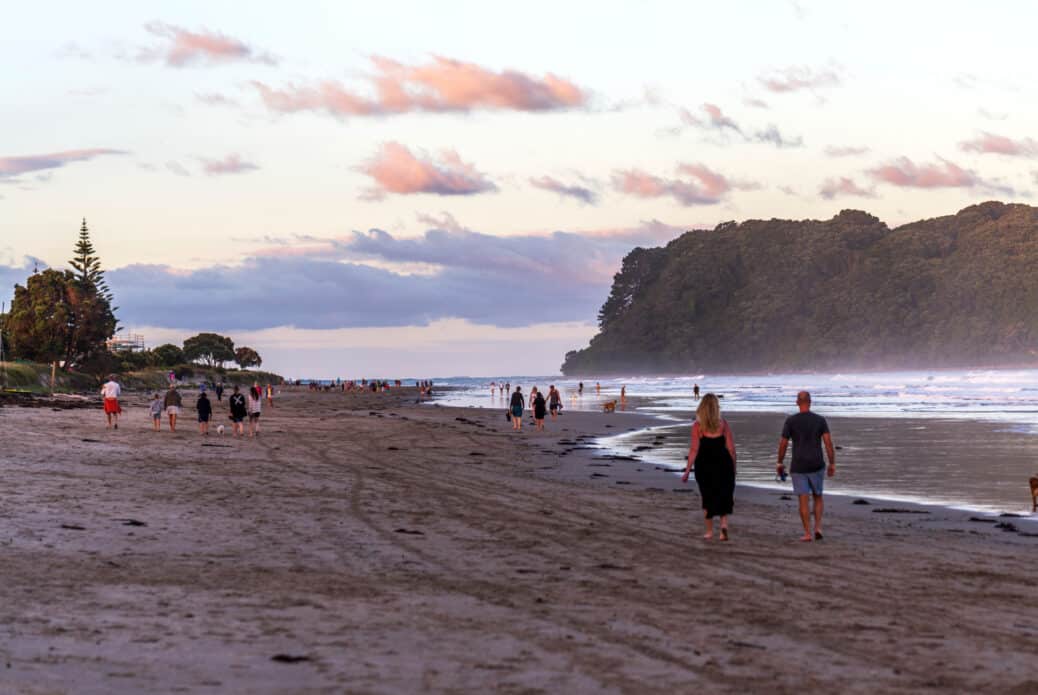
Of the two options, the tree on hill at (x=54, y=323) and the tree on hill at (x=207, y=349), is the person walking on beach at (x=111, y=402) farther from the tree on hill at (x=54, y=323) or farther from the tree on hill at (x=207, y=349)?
the tree on hill at (x=207, y=349)

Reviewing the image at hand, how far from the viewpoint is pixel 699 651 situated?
7.62 meters

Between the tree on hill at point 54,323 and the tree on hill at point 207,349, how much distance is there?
3884 inches

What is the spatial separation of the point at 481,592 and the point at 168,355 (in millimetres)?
154658

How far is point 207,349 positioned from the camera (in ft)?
626

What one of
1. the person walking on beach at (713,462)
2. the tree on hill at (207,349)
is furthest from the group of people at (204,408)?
the tree on hill at (207,349)

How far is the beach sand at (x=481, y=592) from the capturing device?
277 inches

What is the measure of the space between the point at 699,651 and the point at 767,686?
0.90m

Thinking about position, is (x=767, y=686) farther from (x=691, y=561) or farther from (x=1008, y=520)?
(x=1008, y=520)

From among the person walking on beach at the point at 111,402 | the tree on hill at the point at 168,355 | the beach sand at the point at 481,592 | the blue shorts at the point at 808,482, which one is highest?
the tree on hill at the point at 168,355

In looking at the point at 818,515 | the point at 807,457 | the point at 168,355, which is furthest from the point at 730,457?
the point at 168,355

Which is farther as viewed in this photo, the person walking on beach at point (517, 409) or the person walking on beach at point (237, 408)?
the person walking on beach at point (517, 409)

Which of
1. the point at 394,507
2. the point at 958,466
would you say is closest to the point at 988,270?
the point at 958,466

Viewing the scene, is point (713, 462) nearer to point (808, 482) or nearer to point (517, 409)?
point (808, 482)

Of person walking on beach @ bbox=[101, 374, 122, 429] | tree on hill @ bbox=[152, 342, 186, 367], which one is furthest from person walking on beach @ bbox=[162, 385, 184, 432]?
tree on hill @ bbox=[152, 342, 186, 367]
